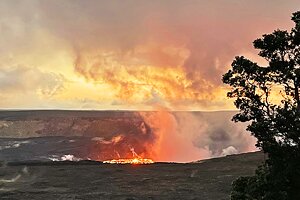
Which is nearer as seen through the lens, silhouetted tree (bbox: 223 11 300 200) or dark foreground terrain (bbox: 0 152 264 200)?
silhouetted tree (bbox: 223 11 300 200)

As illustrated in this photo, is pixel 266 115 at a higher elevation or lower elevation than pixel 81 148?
lower

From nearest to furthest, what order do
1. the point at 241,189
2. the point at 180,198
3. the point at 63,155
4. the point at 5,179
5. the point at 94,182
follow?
the point at 241,189, the point at 180,198, the point at 94,182, the point at 5,179, the point at 63,155

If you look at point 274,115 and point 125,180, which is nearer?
point 274,115

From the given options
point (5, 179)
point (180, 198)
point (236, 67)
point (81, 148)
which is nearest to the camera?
point (236, 67)

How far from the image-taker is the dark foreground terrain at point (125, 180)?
65250 mm

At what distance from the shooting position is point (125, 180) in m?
80.0

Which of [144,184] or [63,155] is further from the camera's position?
[63,155]

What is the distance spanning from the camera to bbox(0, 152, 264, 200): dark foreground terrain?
65.2 m

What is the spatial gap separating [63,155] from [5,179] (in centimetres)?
5894

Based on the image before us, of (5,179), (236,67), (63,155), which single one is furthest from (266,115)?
(63,155)

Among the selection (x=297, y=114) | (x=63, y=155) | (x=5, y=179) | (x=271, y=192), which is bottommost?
(x=271, y=192)

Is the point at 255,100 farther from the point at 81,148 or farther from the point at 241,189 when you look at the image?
the point at 81,148

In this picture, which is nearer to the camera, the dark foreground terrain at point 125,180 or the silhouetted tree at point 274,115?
the silhouetted tree at point 274,115

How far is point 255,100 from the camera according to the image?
24.7m
